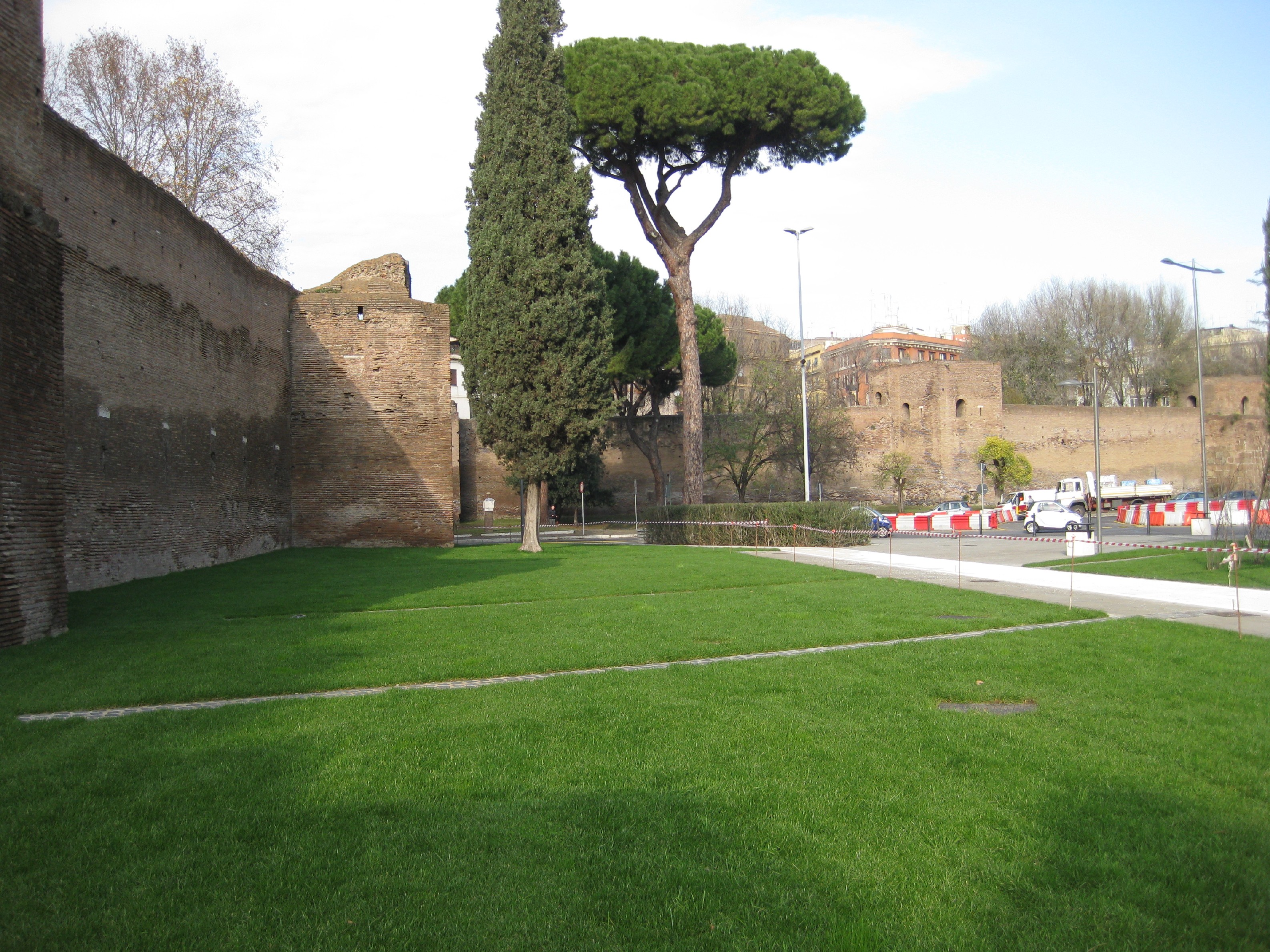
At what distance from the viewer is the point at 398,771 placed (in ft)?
13.8

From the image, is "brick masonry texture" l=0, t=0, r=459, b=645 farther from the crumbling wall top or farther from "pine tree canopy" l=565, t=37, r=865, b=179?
"pine tree canopy" l=565, t=37, r=865, b=179

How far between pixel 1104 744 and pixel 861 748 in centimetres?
117

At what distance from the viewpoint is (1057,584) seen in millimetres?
13102

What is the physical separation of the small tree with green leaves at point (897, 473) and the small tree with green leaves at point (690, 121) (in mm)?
22646

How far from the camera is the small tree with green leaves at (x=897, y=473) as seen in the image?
1887 inches

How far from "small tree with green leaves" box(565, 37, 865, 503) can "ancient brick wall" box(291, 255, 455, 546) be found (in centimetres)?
747

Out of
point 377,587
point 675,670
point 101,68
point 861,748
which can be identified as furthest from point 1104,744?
point 101,68

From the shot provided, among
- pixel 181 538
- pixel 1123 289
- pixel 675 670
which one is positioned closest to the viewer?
pixel 675 670

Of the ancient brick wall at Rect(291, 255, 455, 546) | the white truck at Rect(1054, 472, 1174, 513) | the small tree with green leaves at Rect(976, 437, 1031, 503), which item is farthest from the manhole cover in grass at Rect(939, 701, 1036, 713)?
the small tree with green leaves at Rect(976, 437, 1031, 503)

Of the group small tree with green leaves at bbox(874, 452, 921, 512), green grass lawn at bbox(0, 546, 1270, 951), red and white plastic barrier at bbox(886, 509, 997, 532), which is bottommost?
red and white plastic barrier at bbox(886, 509, 997, 532)

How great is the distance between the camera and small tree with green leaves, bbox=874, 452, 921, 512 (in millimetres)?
47938

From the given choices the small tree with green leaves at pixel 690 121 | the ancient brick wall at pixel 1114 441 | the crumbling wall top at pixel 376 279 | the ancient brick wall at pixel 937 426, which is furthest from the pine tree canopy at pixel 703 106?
the ancient brick wall at pixel 1114 441

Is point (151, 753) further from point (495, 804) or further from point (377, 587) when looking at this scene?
point (377, 587)

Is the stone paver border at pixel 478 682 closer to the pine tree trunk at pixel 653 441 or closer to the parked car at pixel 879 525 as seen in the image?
the parked car at pixel 879 525
